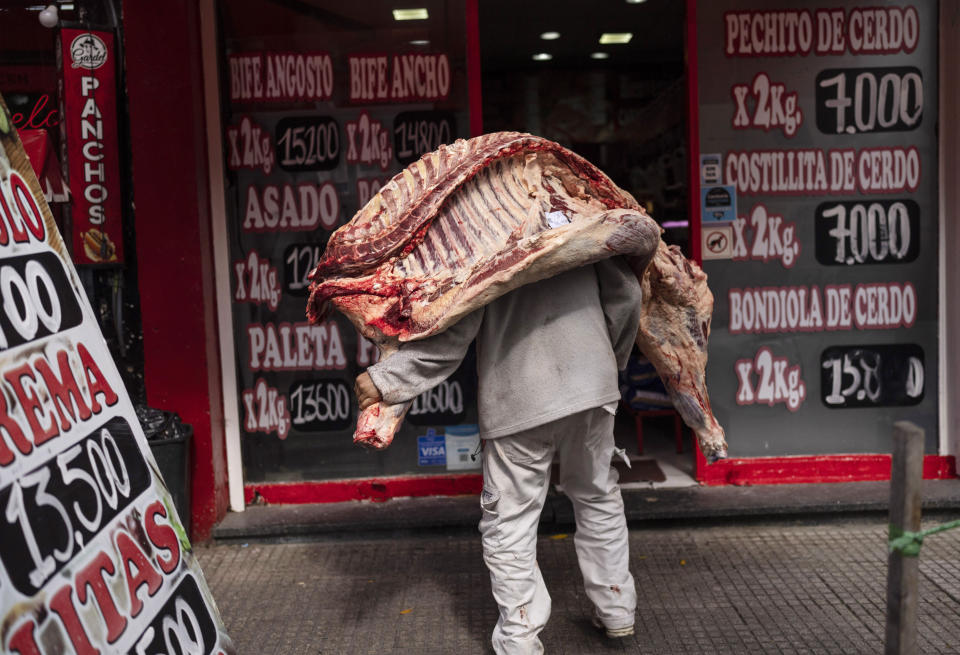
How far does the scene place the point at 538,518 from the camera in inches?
134

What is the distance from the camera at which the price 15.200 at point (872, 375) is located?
5.35m

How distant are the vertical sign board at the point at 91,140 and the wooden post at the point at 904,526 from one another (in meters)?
4.30

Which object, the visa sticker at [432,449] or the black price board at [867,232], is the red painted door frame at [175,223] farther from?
the black price board at [867,232]

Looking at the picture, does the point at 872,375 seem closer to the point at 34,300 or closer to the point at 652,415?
the point at 652,415

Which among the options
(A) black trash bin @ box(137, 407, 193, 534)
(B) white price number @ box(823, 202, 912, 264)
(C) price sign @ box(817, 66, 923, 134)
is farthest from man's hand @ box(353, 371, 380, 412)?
(C) price sign @ box(817, 66, 923, 134)

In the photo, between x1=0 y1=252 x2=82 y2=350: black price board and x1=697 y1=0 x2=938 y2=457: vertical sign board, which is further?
x1=697 y1=0 x2=938 y2=457: vertical sign board

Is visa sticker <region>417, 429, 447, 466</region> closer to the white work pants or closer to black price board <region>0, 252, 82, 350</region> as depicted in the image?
the white work pants

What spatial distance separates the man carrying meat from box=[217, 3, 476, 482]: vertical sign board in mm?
2004

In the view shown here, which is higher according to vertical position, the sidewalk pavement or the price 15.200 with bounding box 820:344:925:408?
the price 15.200 with bounding box 820:344:925:408

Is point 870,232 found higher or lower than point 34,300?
higher

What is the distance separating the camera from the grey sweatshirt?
10.6 feet

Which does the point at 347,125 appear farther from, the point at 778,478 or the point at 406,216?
the point at 778,478

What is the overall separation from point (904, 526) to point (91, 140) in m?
4.52

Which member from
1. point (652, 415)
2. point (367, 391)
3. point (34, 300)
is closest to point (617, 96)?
point (652, 415)
